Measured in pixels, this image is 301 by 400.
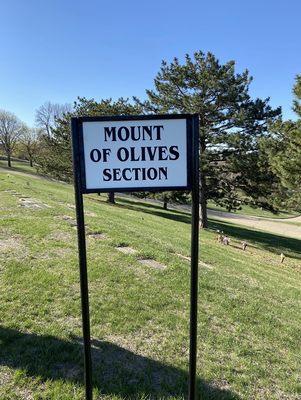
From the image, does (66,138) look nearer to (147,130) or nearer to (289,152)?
(289,152)

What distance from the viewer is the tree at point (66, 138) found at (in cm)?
2873

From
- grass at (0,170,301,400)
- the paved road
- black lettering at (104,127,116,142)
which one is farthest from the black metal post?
the paved road

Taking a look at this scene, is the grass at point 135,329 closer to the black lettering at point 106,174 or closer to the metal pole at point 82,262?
the metal pole at point 82,262

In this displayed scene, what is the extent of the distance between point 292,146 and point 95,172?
51.4 feet

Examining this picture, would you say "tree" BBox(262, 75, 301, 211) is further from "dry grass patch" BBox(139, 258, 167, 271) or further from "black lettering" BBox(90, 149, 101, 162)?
"black lettering" BBox(90, 149, 101, 162)

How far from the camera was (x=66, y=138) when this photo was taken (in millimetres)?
32281

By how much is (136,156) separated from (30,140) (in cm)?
6614

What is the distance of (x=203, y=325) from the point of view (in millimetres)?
5246

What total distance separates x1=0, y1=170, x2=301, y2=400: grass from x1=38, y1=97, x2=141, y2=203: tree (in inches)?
846

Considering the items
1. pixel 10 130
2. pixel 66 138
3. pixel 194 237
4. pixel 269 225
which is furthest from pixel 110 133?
pixel 10 130

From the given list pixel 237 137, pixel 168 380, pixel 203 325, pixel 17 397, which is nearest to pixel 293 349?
pixel 203 325

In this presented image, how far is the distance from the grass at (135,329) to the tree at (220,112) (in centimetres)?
1396

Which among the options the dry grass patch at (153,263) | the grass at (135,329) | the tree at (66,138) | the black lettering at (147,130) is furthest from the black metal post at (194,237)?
the tree at (66,138)

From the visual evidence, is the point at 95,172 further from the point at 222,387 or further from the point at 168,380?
the point at 222,387
